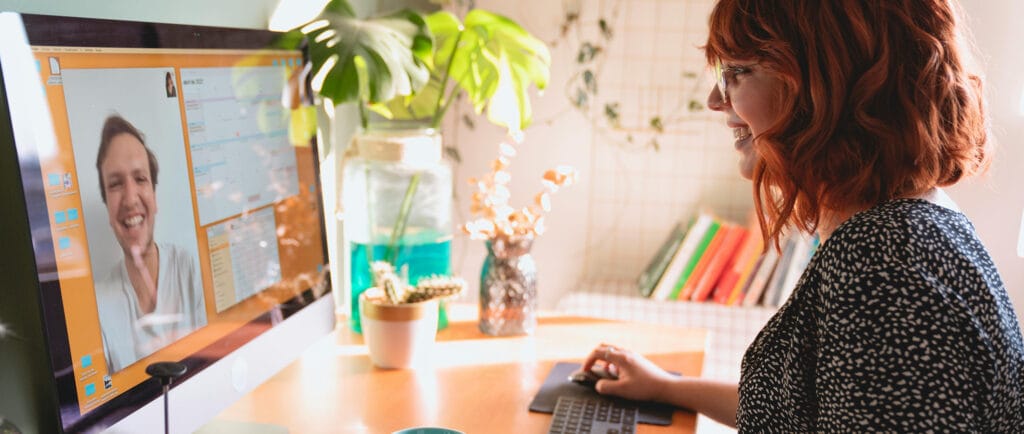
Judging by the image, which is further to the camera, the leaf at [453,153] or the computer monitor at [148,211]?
A: the leaf at [453,153]

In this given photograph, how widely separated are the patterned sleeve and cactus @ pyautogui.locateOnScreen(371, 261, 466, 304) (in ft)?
2.40

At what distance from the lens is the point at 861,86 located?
0.91m

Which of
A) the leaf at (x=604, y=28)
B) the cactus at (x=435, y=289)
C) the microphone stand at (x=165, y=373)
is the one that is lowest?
the cactus at (x=435, y=289)

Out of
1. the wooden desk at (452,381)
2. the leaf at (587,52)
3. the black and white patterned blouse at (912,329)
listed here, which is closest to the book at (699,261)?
the leaf at (587,52)

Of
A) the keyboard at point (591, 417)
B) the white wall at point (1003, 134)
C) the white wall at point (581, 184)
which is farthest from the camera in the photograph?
the white wall at point (581, 184)

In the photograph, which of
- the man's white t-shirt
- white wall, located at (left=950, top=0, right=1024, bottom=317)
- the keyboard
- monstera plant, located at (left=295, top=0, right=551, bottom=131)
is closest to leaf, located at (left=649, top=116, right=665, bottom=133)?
monstera plant, located at (left=295, top=0, right=551, bottom=131)

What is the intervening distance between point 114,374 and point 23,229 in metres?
0.17

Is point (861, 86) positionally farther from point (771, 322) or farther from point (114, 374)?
point (114, 374)

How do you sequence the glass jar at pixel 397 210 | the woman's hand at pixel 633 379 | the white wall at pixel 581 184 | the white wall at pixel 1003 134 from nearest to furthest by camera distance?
the woman's hand at pixel 633 379
the glass jar at pixel 397 210
the white wall at pixel 1003 134
the white wall at pixel 581 184

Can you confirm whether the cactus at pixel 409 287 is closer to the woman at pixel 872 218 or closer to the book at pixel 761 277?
the woman at pixel 872 218

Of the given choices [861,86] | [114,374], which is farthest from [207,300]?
[861,86]

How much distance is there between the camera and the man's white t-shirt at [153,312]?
856 mm

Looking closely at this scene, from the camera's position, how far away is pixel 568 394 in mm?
1312

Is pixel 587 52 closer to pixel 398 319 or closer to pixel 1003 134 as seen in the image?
pixel 1003 134
